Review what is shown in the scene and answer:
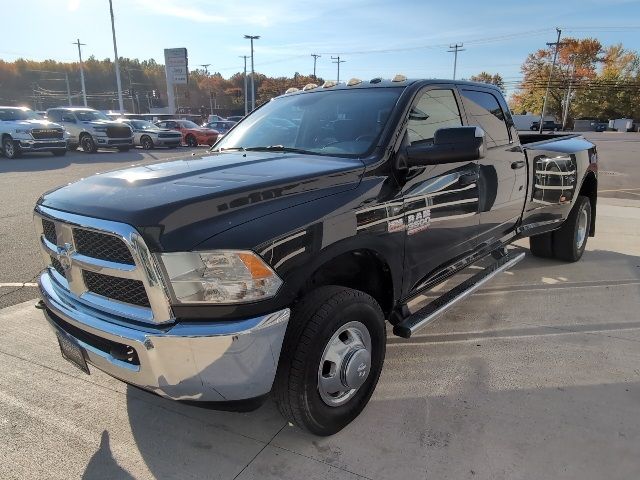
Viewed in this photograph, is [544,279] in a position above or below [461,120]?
below

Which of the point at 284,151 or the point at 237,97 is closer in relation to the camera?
the point at 284,151

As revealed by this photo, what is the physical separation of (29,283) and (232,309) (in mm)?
3811

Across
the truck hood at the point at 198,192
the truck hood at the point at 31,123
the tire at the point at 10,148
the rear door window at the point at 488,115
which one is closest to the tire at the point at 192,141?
the truck hood at the point at 31,123

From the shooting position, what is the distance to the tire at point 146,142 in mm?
23953

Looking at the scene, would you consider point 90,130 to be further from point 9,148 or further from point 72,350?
point 72,350

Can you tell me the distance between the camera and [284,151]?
130 inches

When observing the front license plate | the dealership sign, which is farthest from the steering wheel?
the dealership sign

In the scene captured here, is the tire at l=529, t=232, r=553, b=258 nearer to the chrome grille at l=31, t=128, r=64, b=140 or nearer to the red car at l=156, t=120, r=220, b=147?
the chrome grille at l=31, t=128, r=64, b=140

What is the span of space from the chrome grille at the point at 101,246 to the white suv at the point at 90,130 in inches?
807

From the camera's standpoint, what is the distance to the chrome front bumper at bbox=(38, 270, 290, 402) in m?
2.02

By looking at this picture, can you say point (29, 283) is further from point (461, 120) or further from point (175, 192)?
point (461, 120)

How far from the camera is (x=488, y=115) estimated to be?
4242mm

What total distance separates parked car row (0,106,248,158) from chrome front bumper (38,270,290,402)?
1264 cm

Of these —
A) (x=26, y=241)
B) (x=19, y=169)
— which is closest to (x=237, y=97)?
(x=19, y=169)
